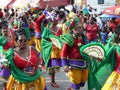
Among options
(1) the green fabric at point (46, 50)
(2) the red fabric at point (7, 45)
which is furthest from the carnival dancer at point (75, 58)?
(1) the green fabric at point (46, 50)

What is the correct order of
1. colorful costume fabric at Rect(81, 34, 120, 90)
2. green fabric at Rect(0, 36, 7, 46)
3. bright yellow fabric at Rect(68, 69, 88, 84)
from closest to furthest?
1. colorful costume fabric at Rect(81, 34, 120, 90)
2. green fabric at Rect(0, 36, 7, 46)
3. bright yellow fabric at Rect(68, 69, 88, 84)

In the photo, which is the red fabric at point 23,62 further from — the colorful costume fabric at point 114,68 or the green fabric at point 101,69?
the colorful costume fabric at point 114,68

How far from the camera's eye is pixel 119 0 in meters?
33.2

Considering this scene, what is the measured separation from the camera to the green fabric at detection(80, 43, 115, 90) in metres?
6.79

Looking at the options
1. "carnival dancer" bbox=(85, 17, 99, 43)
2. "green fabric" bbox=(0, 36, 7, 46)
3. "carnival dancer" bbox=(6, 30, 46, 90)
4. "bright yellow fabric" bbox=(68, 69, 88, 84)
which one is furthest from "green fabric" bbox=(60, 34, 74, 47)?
"carnival dancer" bbox=(85, 17, 99, 43)

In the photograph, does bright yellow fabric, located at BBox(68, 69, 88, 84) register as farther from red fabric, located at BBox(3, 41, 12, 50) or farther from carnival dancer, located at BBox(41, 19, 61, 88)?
carnival dancer, located at BBox(41, 19, 61, 88)

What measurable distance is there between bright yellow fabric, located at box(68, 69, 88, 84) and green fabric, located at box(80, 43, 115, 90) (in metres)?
0.68

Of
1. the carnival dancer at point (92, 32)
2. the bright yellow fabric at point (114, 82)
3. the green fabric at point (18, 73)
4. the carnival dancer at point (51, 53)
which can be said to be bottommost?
the carnival dancer at point (92, 32)

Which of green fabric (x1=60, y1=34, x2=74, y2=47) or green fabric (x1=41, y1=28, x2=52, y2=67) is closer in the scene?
green fabric (x1=60, y1=34, x2=74, y2=47)

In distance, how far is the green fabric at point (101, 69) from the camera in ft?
22.3

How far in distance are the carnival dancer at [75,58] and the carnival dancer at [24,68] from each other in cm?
161

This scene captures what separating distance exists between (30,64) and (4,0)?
22.6m

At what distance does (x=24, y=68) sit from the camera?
6.62m

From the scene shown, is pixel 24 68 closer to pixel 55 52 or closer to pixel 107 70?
pixel 107 70
